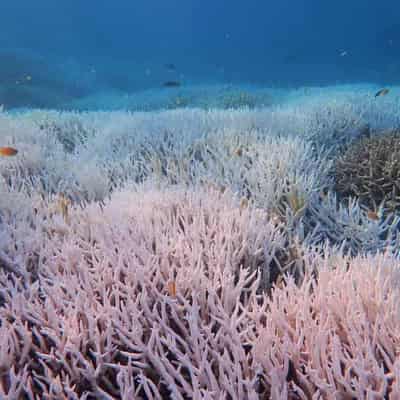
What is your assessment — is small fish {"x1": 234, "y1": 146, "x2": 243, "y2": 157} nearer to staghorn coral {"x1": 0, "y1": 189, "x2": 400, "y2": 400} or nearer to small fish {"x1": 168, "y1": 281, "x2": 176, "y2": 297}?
staghorn coral {"x1": 0, "y1": 189, "x2": 400, "y2": 400}

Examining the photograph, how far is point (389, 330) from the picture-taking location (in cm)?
190

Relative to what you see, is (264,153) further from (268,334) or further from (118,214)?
(268,334)

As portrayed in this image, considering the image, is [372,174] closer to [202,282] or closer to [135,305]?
[202,282]

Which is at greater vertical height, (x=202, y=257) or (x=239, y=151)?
(x=239, y=151)

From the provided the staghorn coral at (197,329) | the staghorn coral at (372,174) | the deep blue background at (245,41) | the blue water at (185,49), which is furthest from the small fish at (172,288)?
the deep blue background at (245,41)

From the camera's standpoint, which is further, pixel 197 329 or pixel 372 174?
pixel 372 174

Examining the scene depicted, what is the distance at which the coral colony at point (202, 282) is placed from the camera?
1852mm

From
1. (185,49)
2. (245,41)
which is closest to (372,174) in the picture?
(185,49)

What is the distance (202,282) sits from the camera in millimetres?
2361

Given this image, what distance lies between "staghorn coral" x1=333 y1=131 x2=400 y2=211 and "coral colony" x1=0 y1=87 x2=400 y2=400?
0.06 ft

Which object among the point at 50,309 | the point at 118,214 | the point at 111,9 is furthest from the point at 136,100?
the point at 111,9

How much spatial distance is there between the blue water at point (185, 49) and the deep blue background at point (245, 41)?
0.66 ft

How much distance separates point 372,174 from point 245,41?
119524 millimetres

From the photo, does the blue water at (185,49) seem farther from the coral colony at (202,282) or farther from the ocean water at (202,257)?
the coral colony at (202,282)
